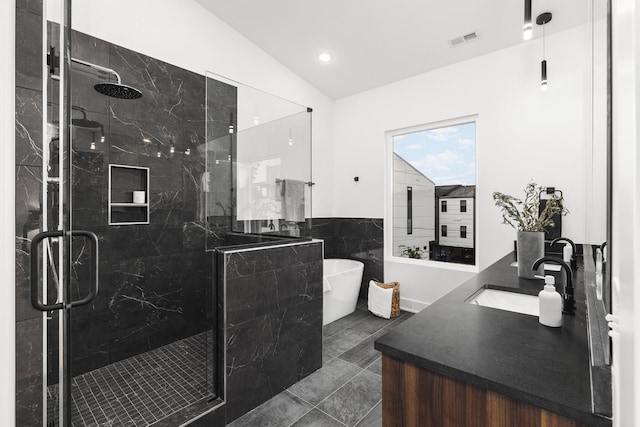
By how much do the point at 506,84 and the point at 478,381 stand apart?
3.22 m

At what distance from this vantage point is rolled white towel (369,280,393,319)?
3562 millimetres

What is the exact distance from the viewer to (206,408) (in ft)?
5.90

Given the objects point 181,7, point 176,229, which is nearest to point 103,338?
point 176,229

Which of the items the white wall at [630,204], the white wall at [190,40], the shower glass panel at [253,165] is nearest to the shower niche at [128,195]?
the shower glass panel at [253,165]

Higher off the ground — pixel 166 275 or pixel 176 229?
pixel 176 229

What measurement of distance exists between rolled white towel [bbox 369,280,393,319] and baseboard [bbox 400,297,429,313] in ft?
1.15

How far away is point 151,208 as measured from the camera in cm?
271

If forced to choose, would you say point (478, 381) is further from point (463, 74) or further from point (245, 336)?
point (463, 74)

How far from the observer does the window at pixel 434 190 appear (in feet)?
11.3

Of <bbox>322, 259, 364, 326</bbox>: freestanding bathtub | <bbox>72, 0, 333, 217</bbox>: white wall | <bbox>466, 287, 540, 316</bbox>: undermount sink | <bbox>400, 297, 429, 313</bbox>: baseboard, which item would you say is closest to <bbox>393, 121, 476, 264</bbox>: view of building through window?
<bbox>400, 297, 429, 313</bbox>: baseboard

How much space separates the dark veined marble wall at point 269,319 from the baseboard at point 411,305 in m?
1.69

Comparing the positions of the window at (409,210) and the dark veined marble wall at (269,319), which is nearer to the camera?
the dark veined marble wall at (269,319)

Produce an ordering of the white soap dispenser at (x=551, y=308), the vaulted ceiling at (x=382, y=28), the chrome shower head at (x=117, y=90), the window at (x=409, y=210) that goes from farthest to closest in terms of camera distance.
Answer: the window at (x=409, y=210) < the vaulted ceiling at (x=382, y=28) < the chrome shower head at (x=117, y=90) < the white soap dispenser at (x=551, y=308)

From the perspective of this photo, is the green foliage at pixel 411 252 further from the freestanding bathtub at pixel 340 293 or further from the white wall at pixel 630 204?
the white wall at pixel 630 204
